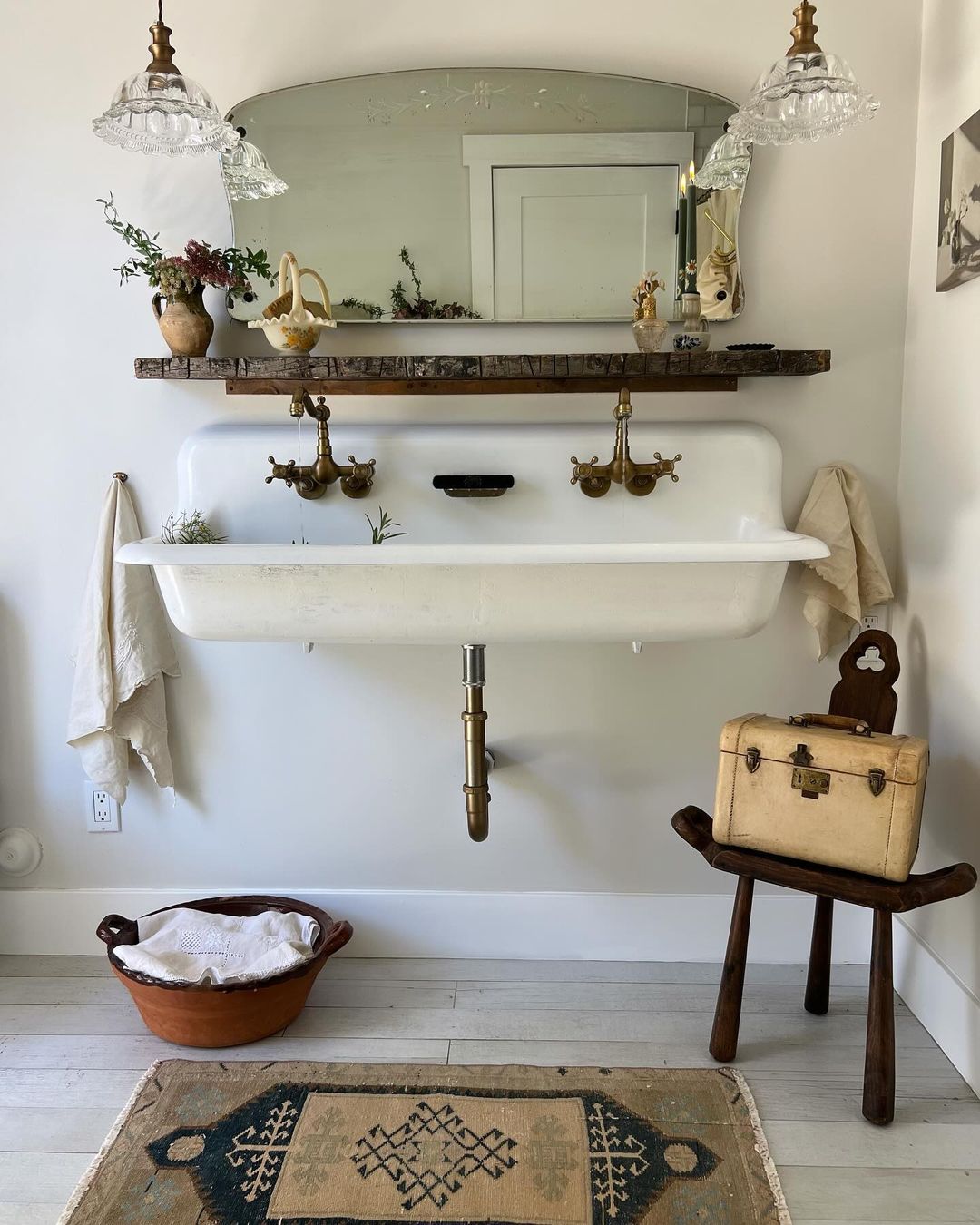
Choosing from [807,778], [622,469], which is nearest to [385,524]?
[622,469]

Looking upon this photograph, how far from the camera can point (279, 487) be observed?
1.84m

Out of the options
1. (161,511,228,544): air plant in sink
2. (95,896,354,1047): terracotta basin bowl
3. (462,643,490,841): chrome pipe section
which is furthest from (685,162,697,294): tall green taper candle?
(95,896,354,1047): terracotta basin bowl

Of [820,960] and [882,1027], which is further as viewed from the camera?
[820,960]

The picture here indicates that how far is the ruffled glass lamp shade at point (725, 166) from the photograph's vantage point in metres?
1.72

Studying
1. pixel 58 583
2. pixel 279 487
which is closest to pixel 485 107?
pixel 279 487

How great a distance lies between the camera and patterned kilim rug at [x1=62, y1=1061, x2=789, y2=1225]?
1329 mm

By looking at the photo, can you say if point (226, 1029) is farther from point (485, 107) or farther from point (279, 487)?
point (485, 107)

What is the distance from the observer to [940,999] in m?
1.71

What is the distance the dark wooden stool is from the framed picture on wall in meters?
0.64

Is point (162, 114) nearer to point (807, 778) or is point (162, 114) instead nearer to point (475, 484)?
point (475, 484)

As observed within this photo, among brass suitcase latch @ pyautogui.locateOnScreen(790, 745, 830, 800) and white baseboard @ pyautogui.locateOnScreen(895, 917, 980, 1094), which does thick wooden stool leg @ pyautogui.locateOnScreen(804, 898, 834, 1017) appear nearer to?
white baseboard @ pyautogui.locateOnScreen(895, 917, 980, 1094)

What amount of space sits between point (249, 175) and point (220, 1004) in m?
1.51

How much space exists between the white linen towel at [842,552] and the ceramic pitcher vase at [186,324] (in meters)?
1.21

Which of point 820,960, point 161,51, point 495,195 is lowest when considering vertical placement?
point 820,960
